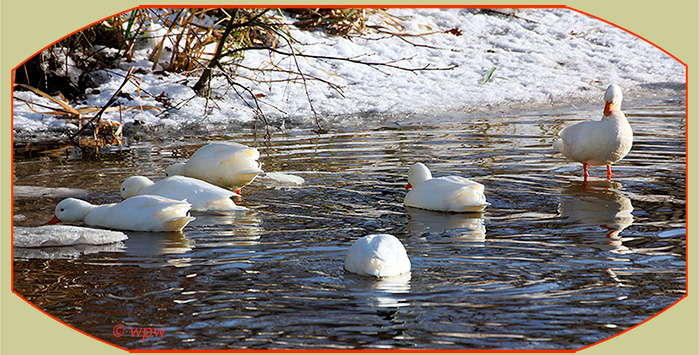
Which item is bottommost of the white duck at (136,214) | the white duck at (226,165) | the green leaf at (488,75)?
the white duck at (136,214)

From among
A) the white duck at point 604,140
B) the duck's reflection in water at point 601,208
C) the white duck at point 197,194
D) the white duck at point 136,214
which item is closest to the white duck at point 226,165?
the white duck at point 197,194

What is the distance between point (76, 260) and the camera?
4660mm

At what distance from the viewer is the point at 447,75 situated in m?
10.8

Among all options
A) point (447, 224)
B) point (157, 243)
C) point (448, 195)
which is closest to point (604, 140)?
point (448, 195)

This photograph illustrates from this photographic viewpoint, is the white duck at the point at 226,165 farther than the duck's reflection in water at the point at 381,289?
Yes

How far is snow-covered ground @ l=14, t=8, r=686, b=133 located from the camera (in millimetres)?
10078

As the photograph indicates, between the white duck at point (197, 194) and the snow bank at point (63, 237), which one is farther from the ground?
the white duck at point (197, 194)

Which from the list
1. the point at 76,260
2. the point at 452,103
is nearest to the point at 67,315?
the point at 76,260

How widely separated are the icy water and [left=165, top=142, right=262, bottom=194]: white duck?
0.24 metres

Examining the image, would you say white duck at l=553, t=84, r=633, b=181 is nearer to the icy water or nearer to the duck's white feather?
the duck's white feather

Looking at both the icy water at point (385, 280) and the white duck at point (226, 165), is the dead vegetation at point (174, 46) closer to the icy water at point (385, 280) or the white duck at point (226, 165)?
the icy water at point (385, 280)

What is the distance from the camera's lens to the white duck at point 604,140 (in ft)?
22.2

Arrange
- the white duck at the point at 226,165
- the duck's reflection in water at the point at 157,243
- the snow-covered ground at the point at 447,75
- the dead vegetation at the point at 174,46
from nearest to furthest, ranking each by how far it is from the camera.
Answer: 1. the duck's reflection in water at the point at 157,243
2. the white duck at the point at 226,165
3. the dead vegetation at the point at 174,46
4. the snow-covered ground at the point at 447,75

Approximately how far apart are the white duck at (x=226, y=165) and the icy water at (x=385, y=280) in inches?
9.5
